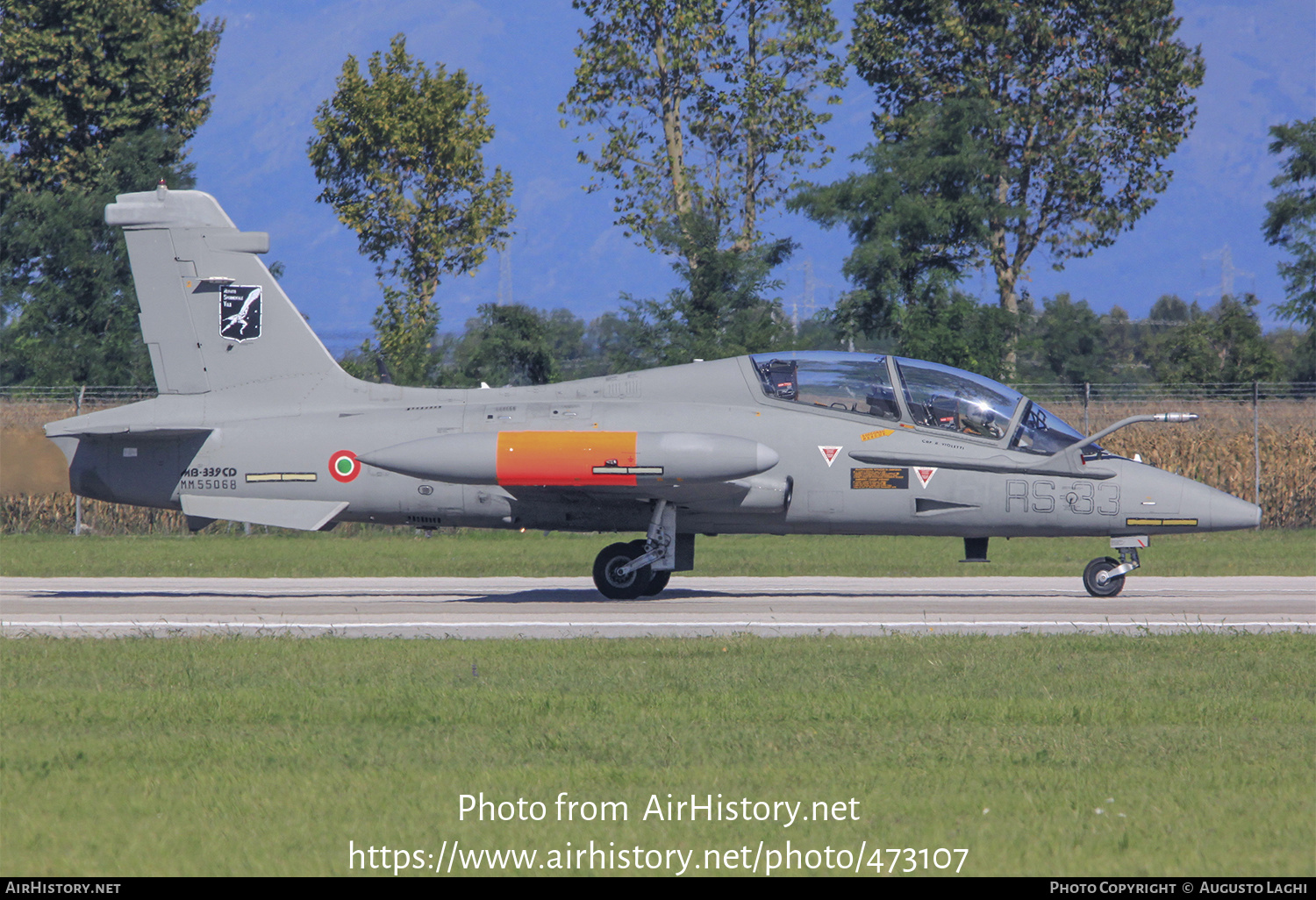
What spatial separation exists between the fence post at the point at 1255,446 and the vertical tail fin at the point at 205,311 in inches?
744

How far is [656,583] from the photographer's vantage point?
15.6m

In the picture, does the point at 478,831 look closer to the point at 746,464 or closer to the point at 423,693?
the point at 423,693

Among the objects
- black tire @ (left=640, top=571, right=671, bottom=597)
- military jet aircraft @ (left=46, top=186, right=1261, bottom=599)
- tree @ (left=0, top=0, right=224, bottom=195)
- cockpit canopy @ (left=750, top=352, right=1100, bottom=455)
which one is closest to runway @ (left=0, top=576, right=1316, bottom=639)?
black tire @ (left=640, top=571, right=671, bottom=597)

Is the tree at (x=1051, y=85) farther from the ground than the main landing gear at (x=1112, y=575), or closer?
farther from the ground

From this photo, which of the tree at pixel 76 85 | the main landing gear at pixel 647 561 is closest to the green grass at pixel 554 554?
the main landing gear at pixel 647 561

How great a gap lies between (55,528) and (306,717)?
68.8 ft

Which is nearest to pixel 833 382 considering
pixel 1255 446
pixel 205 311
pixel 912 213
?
pixel 205 311

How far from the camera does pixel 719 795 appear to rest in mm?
6199

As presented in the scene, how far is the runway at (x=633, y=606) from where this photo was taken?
12367 mm

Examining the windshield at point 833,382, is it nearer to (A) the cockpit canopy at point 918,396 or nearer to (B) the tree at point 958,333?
(A) the cockpit canopy at point 918,396

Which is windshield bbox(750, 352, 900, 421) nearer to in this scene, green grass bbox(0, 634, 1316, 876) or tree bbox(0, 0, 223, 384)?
green grass bbox(0, 634, 1316, 876)

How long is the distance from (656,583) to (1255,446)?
16.2m

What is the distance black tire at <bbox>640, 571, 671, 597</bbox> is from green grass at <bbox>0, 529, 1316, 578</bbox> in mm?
3829

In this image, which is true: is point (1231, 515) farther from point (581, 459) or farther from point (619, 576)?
point (581, 459)
